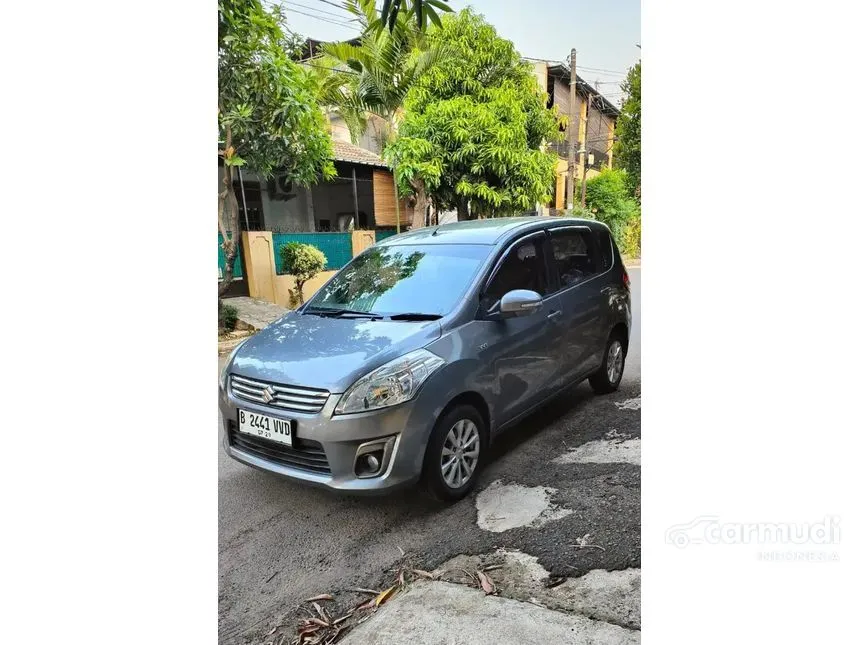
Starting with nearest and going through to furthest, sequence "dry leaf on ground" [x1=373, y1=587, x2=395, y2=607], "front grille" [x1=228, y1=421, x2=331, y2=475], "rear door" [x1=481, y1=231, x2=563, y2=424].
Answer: "dry leaf on ground" [x1=373, y1=587, x2=395, y2=607]
"front grille" [x1=228, y1=421, x2=331, y2=475]
"rear door" [x1=481, y1=231, x2=563, y2=424]

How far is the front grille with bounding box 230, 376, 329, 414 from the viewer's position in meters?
1.28

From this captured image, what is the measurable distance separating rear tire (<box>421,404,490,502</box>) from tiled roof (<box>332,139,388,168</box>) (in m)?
0.77

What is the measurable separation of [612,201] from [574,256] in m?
0.27

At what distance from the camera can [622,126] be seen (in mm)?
1222

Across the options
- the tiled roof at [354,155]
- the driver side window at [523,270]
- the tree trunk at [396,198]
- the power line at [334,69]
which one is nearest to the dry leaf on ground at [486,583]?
the driver side window at [523,270]

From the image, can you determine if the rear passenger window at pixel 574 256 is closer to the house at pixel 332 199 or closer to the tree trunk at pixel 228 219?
the house at pixel 332 199

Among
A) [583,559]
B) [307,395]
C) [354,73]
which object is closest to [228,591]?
[307,395]

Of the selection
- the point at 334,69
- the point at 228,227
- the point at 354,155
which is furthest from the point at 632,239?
the point at 228,227

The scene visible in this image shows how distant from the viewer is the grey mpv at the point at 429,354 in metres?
1.28

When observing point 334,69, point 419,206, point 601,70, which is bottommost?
point 419,206

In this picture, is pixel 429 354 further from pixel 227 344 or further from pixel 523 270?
pixel 227 344

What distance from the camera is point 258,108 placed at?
1.50 meters

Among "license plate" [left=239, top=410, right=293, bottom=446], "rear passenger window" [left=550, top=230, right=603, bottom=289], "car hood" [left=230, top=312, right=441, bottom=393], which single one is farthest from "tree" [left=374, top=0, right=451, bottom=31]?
"license plate" [left=239, top=410, right=293, bottom=446]

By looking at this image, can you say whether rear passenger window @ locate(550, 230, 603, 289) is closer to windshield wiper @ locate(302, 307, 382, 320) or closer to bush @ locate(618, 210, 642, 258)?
bush @ locate(618, 210, 642, 258)
